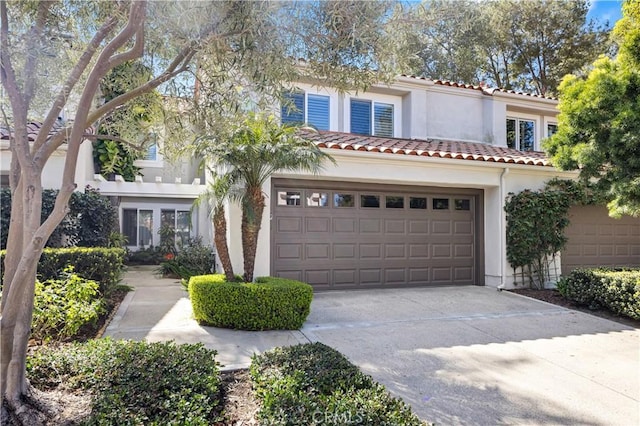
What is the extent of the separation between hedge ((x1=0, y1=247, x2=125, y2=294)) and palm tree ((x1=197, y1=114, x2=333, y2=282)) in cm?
283

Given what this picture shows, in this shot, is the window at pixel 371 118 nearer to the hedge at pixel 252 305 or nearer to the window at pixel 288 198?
the window at pixel 288 198

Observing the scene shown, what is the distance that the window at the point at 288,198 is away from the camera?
9.66 m

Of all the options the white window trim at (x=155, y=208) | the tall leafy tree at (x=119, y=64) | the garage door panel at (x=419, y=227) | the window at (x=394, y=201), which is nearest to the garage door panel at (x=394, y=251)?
the garage door panel at (x=419, y=227)

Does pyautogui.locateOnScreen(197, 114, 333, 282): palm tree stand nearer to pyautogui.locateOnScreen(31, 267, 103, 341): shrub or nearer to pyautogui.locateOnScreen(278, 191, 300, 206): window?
pyautogui.locateOnScreen(278, 191, 300, 206): window

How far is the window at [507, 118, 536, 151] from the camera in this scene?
47.8 feet

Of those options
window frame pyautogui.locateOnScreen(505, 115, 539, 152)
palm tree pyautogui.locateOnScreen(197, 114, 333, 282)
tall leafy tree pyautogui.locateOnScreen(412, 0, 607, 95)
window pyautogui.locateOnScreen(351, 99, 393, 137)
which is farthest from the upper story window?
tall leafy tree pyautogui.locateOnScreen(412, 0, 607, 95)

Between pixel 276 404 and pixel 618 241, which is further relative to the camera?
pixel 618 241

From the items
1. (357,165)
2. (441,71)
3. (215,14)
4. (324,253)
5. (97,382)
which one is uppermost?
(441,71)

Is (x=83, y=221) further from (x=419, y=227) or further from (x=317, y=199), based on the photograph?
(x=419, y=227)

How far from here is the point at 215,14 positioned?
396 centimetres

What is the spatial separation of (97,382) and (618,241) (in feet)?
45.8

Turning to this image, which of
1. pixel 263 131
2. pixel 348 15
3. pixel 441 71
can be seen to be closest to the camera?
pixel 348 15

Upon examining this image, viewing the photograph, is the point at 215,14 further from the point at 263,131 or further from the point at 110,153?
the point at 110,153

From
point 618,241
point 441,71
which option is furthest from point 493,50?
point 618,241
